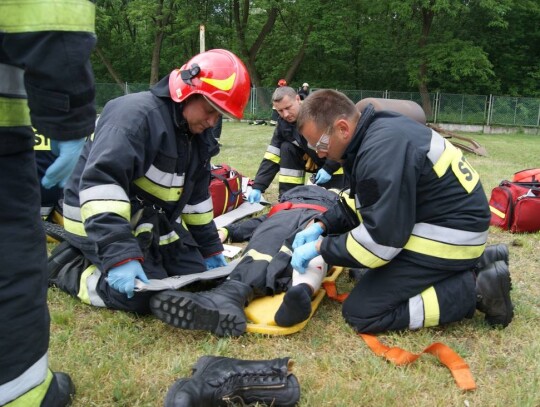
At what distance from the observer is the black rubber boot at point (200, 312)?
2.57 meters

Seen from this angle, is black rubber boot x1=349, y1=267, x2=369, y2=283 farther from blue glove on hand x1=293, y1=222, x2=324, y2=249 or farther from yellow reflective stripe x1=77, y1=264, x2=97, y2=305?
yellow reflective stripe x1=77, y1=264, x2=97, y2=305

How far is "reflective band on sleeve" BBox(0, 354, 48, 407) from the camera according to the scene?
1.46 metres

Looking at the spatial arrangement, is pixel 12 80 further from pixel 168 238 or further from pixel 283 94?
pixel 283 94

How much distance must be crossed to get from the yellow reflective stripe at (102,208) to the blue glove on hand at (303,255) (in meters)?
1.05

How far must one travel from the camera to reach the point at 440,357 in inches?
98.2

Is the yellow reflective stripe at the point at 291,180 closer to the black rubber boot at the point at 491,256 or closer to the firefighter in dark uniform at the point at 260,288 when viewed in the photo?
the firefighter in dark uniform at the point at 260,288

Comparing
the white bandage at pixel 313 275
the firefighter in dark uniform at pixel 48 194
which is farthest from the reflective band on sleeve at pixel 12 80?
the firefighter in dark uniform at pixel 48 194

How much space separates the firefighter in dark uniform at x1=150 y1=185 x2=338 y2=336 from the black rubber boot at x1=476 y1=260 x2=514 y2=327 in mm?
944

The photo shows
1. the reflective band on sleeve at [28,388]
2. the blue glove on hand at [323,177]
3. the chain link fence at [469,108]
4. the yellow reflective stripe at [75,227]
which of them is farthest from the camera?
the chain link fence at [469,108]

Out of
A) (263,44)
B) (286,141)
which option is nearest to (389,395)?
(286,141)

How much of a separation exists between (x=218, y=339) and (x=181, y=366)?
0.33 metres

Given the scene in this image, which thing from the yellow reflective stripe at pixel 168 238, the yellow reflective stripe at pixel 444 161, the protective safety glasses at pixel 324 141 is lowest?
the yellow reflective stripe at pixel 168 238

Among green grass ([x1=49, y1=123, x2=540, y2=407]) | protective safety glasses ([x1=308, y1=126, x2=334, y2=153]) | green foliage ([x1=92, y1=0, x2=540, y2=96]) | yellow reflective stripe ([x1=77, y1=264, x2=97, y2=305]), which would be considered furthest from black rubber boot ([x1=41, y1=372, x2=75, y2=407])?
green foliage ([x1=92, y1=0, x2=540, y2=96])

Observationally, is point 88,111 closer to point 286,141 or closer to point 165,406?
point 165,406
